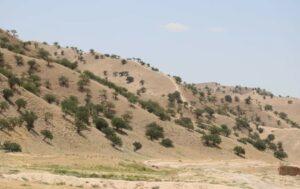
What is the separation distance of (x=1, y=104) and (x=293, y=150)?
9080cm

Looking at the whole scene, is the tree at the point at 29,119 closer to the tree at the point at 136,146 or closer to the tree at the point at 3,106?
the tree at the point at 3,106

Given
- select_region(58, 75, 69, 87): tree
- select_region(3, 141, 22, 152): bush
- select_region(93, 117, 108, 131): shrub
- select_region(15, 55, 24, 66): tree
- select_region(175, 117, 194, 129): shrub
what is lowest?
select_region(3, 141, 22, 152): bush

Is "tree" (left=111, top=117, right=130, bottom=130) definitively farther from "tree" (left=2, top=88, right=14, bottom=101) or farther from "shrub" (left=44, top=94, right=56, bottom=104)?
"tree" (left=2, top=88, right=14, bottom=101)

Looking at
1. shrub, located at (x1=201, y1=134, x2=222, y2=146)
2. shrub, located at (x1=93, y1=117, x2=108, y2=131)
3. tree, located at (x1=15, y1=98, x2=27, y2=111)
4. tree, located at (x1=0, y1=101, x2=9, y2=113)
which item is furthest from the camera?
shrub, located at (x1=201, y1=134, x2=222, y2=146)

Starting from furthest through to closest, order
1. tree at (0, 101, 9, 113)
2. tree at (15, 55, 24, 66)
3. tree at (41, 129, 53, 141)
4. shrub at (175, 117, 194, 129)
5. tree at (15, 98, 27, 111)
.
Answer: shrub at (175, 117, 194, 129)
tree at (15, 55, 24, 66)
tree at (15, 98, 27, 111)
tree at (0, 101, 9, 113)
tree at (41, 129, 53, 141)

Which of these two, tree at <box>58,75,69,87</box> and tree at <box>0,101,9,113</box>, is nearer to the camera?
tree at <box>0,101,9,113</box>

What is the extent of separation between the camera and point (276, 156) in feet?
400

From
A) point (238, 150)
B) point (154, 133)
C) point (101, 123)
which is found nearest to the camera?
point (101, 123)

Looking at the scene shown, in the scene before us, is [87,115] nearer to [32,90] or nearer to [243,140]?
[32,90]

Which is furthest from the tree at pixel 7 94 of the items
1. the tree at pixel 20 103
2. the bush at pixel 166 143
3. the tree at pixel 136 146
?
the bush at pixel 166 143

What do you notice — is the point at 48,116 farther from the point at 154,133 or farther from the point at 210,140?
the point at 210,140

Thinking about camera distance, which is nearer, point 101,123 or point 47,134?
point 47,134

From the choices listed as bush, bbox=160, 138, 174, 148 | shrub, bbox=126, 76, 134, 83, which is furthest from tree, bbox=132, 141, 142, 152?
shrub, bbox=126, 76, 134, 83

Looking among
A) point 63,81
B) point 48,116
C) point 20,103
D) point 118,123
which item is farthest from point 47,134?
point 63,81
